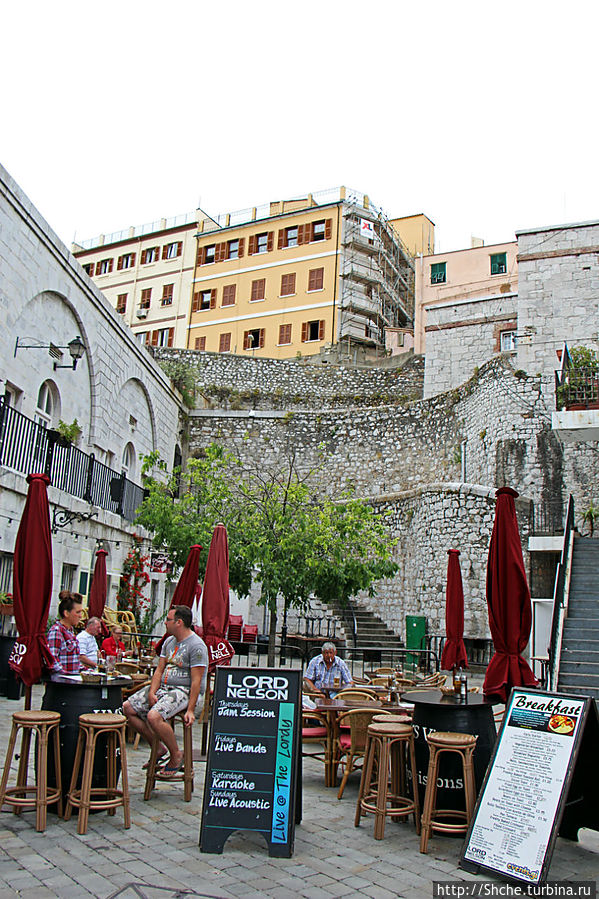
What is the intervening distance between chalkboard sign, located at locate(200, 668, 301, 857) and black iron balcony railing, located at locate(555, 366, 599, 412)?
13.1m

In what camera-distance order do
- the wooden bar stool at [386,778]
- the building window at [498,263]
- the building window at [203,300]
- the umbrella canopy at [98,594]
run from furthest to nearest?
the building window at [203,300] < the building window at [498,263] < the umbrella canopy at [98,594] < the wooden bar stool at [386,778]

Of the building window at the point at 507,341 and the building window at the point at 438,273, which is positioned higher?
the building window at the point at 438,273

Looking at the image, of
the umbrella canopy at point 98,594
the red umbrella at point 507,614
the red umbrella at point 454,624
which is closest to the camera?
the red umbrella at point 507,614

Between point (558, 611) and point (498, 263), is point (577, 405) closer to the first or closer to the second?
point (558, 611)

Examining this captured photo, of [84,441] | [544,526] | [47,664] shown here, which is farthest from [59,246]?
[544,526]

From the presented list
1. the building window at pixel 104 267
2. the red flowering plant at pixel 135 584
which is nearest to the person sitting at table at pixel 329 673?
the red flowering plant at pixel 135 584

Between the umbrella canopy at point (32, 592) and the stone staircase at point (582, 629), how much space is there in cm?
695

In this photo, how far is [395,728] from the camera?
15.8ft

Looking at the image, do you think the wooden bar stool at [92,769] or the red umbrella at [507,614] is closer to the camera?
the wooden bar stool at [92,769]

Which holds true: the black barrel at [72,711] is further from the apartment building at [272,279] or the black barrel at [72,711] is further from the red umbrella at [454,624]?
the apartment building at [272,279]

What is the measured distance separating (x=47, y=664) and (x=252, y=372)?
2479 centimetres

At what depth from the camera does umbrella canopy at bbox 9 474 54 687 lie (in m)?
5.20

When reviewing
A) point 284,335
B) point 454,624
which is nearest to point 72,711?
point 454,624

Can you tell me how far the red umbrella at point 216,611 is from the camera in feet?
24.7
